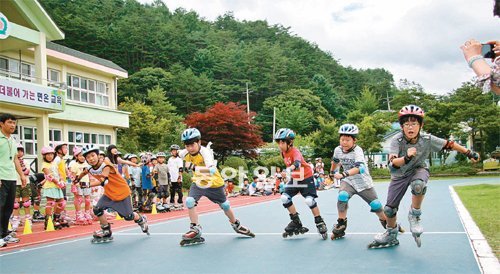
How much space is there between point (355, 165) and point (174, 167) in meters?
8.41

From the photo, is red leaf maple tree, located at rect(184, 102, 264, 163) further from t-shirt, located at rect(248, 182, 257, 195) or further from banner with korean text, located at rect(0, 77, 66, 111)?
banner with korean text, located at rect(0, 77, 66, 111)

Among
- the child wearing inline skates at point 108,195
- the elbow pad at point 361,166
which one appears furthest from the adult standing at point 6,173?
the elbow pad at point 361,166

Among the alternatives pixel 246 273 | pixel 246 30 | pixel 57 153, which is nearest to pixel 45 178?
pixel 57 153

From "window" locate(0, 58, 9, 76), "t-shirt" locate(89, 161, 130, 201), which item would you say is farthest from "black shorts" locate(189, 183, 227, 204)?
"window" locate(0, 58, 9, 76)

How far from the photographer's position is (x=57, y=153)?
36.3ft

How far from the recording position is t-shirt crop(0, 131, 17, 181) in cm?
767

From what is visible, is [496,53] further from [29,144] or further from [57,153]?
[29,144]

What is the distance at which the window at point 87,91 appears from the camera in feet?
84.0

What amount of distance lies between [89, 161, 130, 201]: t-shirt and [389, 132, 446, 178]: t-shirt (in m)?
4.66

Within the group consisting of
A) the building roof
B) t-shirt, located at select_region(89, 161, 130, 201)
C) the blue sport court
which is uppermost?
the building roof

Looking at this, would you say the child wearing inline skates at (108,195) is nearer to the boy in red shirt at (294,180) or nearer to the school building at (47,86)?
the boy in red shirt at (294,180)

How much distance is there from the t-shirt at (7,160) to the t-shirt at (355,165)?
5398 millimetres

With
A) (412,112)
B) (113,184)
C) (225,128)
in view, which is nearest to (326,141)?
(225,128)

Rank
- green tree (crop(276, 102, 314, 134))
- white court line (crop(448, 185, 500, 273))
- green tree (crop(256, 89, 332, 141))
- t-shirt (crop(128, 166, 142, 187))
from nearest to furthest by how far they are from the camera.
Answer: white court line (crop(448, 185, 500, 273)) → t-shirt (crop(128, 166, 142, 187)) → green tree (crop(276, 102, 314, 134)) → green tree (crop(256, 89, 332, 141))
